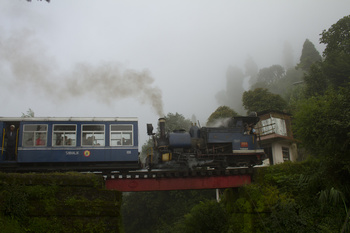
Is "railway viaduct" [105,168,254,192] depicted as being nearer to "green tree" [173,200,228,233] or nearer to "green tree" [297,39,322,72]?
"green tree" [173,200,228,233]

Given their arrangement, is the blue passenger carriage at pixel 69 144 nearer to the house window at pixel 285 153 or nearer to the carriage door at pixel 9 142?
the carriage door at pixel 9 142

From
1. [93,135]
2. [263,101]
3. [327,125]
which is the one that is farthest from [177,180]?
[263,101]

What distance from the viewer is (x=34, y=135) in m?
15.5

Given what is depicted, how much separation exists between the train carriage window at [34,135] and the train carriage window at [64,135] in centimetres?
53

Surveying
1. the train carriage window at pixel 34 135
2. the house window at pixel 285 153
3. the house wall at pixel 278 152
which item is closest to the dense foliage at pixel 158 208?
the house wall at pixel 278 152

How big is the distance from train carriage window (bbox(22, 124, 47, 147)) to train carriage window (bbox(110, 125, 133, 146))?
3.63 meters

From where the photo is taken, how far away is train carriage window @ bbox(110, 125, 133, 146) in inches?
627

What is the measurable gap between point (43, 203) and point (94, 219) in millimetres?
2271

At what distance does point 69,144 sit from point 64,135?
59 centimetres

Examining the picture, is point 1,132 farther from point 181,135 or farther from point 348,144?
point 348,144

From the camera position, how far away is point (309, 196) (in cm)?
1497

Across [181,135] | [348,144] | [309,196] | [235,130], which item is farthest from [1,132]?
[348,144]

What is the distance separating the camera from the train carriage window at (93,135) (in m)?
15.7

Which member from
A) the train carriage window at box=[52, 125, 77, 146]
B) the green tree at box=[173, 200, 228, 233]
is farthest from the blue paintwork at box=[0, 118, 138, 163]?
the green tree at box=[173, 200, 228, 233]
